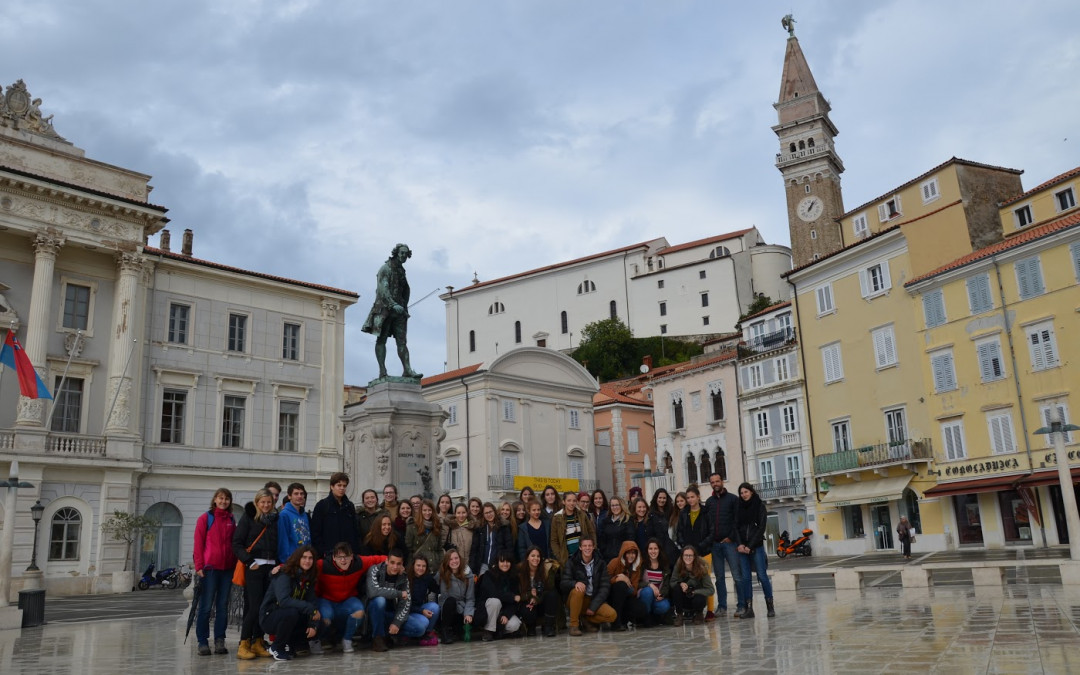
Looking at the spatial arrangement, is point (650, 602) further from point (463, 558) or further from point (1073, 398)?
point (1073, 398)

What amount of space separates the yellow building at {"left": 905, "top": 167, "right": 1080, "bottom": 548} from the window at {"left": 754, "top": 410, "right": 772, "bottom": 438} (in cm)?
911

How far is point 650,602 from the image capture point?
Answer: 1045 centimetres

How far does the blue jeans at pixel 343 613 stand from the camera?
29.3 ft

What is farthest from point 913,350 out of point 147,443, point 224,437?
point 147,443

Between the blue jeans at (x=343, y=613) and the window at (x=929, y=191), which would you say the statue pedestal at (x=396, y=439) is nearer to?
the blue jeans at (x=343, y=613)

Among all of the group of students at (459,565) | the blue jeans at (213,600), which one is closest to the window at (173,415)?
the group of students at (459,565)

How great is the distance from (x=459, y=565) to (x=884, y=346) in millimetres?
29832

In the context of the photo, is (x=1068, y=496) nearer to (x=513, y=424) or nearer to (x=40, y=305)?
(x=40, y=305)

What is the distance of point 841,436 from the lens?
3694cm

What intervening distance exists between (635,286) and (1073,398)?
62.2m

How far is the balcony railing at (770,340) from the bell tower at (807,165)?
4217 cm

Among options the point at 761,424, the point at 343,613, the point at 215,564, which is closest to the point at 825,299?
the point at 761,424

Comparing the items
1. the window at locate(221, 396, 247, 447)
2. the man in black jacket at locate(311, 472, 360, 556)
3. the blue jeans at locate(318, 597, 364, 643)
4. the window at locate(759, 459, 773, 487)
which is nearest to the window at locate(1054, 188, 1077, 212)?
the window at locate(759, 459, 773, 487)

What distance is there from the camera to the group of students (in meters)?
8.91
